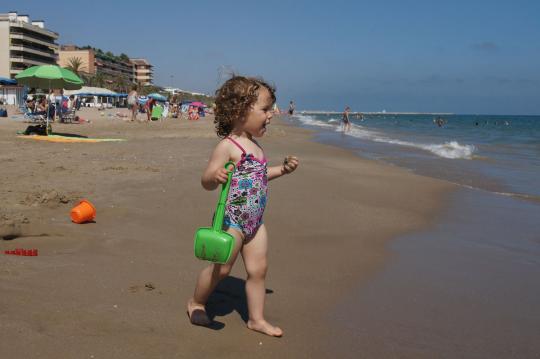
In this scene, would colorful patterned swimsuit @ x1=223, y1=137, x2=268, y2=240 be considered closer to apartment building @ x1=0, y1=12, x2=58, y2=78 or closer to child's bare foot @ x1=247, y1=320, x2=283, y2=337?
child's bare foot @ x1=247, y1=320, x2=283, y2=337

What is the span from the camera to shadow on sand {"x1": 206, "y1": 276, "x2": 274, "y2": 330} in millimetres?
2924

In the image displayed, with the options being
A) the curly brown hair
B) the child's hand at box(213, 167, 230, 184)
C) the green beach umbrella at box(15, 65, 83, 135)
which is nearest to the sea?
the child's hand at box(213, 167, 230, 184)

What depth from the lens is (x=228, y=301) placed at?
123 inches

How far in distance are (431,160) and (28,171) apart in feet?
33.6

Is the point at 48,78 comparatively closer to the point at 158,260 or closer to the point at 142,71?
the point at 158,260

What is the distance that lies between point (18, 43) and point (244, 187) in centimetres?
9931

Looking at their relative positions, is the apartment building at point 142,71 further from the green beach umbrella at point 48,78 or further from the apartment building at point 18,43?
the green beach umbrella at point 48,78

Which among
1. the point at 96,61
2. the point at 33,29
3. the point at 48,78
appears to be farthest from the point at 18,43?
the point at 48,78

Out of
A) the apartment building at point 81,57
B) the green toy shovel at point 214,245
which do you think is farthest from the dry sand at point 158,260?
the apartment building at point 81,57

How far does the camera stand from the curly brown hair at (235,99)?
2.75 m

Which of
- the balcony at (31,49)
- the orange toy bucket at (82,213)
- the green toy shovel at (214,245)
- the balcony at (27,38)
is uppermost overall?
the balcony at (27,38)

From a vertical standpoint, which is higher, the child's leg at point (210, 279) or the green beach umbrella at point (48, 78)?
the green beach umbrella at point (48, 78)

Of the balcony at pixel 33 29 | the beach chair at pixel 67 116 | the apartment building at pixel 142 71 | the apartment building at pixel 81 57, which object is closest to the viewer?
the beach chair at pixel 67 116

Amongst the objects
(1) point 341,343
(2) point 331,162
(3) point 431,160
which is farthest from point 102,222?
(3) point 431,160
